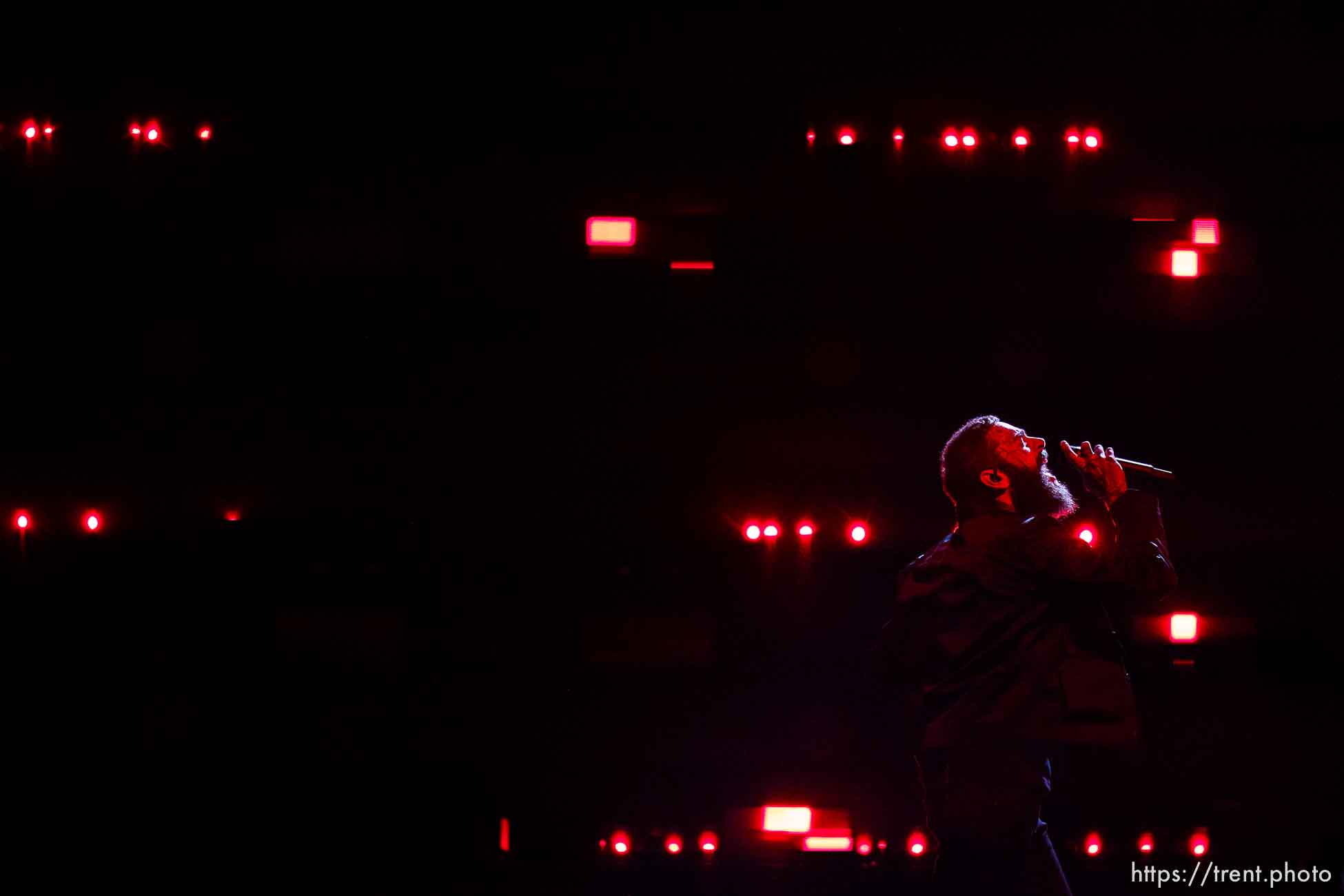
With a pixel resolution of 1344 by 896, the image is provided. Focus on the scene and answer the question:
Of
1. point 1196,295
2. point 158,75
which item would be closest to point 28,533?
point 158,75

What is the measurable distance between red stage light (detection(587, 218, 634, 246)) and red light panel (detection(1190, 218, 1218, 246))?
1.89 m

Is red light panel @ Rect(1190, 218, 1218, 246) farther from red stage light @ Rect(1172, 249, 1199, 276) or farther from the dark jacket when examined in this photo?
the dark jacket

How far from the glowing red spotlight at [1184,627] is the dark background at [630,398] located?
67mm

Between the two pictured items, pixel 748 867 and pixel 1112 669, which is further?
pixel 748 867

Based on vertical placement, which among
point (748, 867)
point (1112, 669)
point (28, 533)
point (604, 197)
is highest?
point (604, 197)

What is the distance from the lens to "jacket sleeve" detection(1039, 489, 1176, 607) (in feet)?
6.39

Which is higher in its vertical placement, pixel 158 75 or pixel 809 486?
pixel 158 75

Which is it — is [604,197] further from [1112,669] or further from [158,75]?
[1112,669]

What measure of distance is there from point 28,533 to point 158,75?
1649 millimetres

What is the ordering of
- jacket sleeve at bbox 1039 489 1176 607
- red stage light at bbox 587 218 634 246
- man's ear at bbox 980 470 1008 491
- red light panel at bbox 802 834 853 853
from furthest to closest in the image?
red stage light at bbox 587 218 634 246, red light panel at bbox 802 834 853 853, man's ear at bbox 980 470 1008 491, jacket sleeve at bbox 1039 489 1176 607

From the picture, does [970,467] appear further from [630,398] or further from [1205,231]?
[1205,231]

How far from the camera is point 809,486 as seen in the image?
126 inches

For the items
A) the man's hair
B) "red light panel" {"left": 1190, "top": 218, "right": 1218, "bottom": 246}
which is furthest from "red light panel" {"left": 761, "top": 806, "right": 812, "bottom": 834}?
"red light panel" {"left": 1190, "top": 218, "right": 1218, "bottom": 246}

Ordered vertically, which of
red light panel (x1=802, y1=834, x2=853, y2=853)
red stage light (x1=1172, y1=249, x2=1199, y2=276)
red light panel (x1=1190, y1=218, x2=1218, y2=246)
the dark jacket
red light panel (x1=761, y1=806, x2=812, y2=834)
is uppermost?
red light panel (x1=1190, y1=218, x2=1218, y2=246)
